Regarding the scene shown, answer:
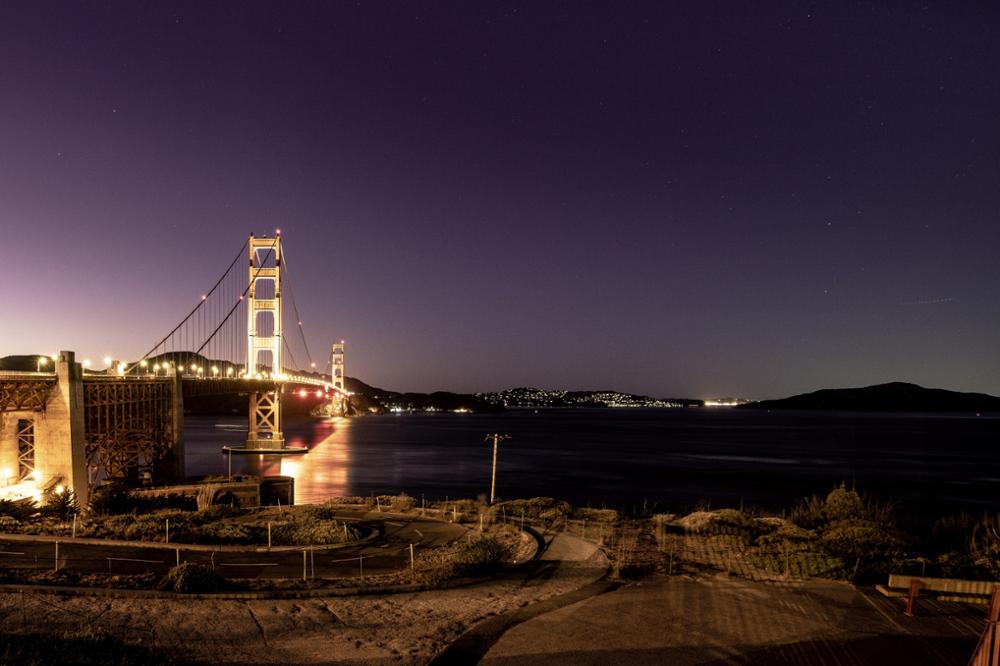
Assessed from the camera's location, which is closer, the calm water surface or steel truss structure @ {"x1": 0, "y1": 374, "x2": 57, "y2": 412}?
steel truss structure @ {"x1": 0, "y1": 374, "x2": 57, "y2": 412}

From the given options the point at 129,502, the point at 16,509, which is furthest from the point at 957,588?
the point at 129,502

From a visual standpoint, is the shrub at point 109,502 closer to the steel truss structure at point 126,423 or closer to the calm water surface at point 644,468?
the steel truss structure at point 126,423

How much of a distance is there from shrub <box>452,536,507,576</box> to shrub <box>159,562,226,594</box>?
213 inches

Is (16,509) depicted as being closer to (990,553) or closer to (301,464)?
(990,553)

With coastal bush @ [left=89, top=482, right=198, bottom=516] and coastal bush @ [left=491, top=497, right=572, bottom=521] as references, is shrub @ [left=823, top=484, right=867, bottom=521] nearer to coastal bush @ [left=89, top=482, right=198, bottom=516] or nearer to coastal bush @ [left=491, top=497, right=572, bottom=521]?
coastal bush @ [left=491, top=497, right=572, bottom=521]

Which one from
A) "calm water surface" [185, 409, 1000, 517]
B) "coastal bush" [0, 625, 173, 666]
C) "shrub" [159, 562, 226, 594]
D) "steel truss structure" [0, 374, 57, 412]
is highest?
"steel truss structure" [0, 374, 57, 412]

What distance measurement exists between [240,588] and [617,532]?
542 inches

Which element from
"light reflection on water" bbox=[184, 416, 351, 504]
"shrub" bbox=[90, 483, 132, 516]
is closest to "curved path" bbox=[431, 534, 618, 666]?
"shrub" bbox=[90, 483, 132, 516]

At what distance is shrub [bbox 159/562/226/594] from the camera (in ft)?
44.7

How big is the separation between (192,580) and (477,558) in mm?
6570

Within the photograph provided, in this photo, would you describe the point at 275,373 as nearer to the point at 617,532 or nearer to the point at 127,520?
the point at 127,520

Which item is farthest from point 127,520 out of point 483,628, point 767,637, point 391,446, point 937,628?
point 391,446

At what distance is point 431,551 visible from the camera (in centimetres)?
1953

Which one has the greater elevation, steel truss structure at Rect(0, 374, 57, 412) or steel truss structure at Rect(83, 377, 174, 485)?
steel truss structure at Rect(0, 374, 57, 412)
